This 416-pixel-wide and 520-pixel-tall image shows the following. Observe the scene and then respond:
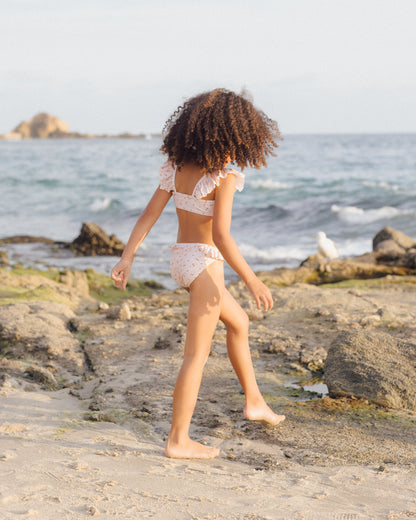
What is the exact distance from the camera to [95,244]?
11797mm

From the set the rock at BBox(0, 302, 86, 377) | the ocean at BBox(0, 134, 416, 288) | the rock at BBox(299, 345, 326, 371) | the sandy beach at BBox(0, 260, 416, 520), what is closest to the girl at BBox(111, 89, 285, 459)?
the sandy beach at BBox(0, 260, 416, 520)

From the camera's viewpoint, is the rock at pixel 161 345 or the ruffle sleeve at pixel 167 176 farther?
the rock at pixel 161 345

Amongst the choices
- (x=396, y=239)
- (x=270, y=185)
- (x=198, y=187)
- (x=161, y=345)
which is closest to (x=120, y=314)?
(x=161, y=345)

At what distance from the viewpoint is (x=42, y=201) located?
73.7 ft

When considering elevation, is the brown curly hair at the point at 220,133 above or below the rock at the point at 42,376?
above

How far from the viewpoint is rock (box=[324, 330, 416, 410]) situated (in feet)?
11.7

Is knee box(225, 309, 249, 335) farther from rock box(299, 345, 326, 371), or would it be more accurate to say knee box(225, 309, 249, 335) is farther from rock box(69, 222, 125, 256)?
rock box(69, 222, 125, 256)

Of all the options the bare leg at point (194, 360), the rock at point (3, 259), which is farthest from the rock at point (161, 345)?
the rock at point (3, 259)

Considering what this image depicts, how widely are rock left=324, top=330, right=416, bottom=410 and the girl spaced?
964mm

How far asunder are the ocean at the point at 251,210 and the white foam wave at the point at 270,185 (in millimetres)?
43

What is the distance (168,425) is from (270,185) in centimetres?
2211

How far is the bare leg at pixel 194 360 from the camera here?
9.73 ft

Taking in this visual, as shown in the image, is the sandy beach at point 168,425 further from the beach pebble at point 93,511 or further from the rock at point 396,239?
the rock at point 396,239

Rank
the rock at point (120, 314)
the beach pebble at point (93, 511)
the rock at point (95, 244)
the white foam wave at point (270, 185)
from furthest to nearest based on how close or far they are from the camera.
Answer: the white foam wave at point (270, 185) < the rock at point (95, 244) < the rock at point (120, 314) < the beach pebble at point (93, 511)
